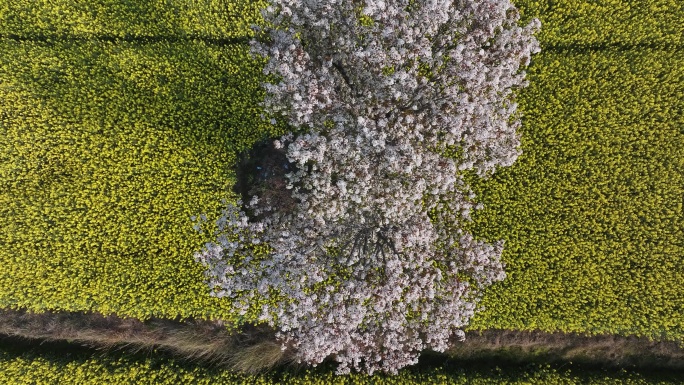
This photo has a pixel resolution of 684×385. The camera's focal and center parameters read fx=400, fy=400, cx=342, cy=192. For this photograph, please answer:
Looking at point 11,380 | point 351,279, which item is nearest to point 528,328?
point 351,279

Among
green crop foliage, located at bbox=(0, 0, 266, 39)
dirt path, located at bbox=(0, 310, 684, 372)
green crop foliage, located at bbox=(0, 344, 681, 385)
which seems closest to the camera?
green crop foliage, located at bbox=(0, 0, 266, 39)

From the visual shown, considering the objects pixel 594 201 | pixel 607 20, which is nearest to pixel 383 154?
pixel 594 201

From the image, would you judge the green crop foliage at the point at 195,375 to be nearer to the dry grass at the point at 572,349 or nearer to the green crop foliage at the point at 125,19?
the dry grass at the point at 572,349

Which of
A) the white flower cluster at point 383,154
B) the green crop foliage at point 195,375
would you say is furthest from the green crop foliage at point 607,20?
the green crop foliage at point 195,375

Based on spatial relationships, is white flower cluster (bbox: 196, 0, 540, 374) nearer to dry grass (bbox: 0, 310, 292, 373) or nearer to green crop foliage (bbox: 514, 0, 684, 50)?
dry grass (bbox: 0, 310, 292, 373)

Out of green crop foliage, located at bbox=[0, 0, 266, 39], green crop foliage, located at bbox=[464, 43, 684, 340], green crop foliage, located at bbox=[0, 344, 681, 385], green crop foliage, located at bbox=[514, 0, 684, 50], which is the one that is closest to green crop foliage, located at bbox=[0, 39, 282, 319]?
green crop foliage, located at bbox=[0, 0, 266, 39]

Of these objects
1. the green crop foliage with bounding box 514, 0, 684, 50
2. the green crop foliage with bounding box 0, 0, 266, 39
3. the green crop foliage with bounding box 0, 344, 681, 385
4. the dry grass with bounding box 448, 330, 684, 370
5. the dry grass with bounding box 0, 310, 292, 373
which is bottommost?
the green crop foliage with bounding box 0, 344, 681, 385

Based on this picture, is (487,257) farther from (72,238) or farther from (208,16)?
(72,238)
